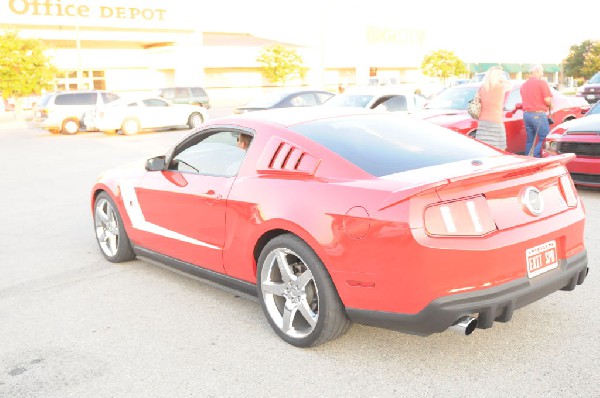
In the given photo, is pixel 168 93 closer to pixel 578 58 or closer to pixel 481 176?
pixel 481 176

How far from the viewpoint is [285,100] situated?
18859 mm

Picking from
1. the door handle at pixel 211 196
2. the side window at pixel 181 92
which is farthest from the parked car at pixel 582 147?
the side window at pixel 181 92

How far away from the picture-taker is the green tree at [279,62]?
61312mm

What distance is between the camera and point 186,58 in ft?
190

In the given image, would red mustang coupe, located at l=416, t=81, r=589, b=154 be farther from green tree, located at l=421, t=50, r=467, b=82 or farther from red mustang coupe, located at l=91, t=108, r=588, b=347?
green tree, located at l=421, t=50, r=467, b=82

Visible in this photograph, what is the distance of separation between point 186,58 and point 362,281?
56.9 m

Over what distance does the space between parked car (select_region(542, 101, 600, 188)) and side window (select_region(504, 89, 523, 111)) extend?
2.36 meters

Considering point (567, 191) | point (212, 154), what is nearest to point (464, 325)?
point (567, 191)

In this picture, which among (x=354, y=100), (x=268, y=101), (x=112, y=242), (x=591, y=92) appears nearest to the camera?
(x=112, y=242)

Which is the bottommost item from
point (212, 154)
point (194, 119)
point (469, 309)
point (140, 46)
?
point (469, 309)

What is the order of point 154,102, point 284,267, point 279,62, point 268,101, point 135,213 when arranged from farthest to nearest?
1. point 279,62
2. point 154,102
3. point 268,101
4. point 135,213
5. point 284,267

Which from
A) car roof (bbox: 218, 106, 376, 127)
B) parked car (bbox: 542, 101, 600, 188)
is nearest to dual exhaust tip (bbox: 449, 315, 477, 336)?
car roof (bbox: 218, 106, 376, 127)

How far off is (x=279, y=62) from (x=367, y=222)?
195ft

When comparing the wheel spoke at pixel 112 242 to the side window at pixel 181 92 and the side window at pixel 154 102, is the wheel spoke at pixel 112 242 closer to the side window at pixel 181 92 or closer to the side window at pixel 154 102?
the side window at pixel 154 102
